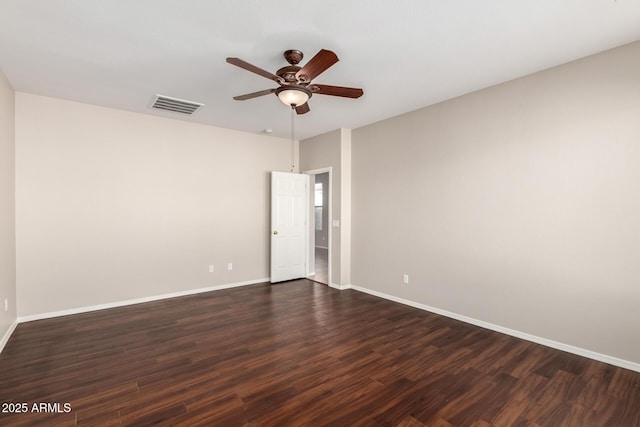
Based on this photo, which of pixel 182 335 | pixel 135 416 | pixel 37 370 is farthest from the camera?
pixel 182 335

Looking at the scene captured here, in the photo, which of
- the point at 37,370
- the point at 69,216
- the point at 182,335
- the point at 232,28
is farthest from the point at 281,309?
the point at 232,28

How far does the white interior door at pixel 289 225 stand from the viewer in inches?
226

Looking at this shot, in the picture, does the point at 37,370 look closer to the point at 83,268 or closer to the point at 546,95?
the point at 83,268

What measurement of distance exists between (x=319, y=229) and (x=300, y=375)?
841cm

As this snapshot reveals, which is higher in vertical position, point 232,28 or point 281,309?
point 232,28

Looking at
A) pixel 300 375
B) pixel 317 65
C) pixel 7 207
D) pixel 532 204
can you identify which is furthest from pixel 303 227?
pixel 7 207

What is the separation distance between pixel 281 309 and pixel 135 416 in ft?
7.56

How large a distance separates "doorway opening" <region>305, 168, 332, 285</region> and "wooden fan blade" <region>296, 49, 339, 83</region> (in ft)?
9.83

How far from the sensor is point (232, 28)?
2.42 metres

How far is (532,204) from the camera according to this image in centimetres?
322

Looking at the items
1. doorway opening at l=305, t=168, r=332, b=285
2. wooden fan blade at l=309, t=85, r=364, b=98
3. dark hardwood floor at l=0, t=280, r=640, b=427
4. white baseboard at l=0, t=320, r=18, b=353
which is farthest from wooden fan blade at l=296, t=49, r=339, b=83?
white baseboard at l=0, t=320, r=18, b=353

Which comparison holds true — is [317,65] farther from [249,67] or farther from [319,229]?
[319,229]

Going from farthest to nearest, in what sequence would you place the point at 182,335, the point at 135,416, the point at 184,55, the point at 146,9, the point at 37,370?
the point at 182,335, the point at 184,55, the point at 37,370, the point at 146,9, the point at 135,416

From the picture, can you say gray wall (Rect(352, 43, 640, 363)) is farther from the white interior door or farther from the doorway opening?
the white interior door
